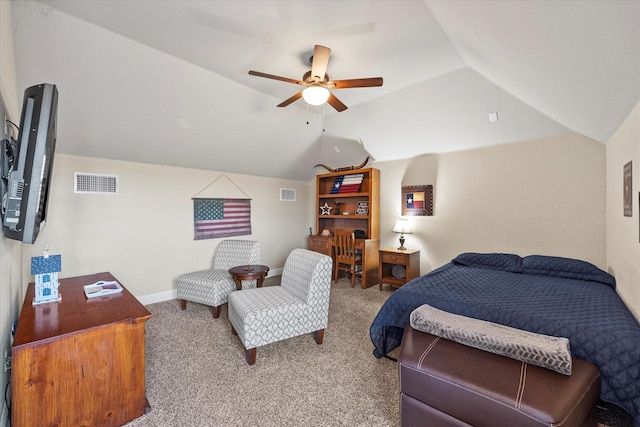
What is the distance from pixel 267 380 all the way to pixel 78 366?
1199 millimetres

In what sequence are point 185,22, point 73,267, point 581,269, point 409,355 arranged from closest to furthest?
point 409,355, point 185,22, point 581,269, point 73,267

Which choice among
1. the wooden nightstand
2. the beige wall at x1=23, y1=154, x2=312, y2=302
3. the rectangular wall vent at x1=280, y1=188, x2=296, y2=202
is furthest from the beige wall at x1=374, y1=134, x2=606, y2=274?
the beige wall at x1=23, y1=154, x2=312, y2=302

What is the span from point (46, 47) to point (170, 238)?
2.51 metres

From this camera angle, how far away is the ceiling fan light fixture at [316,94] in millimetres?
2443

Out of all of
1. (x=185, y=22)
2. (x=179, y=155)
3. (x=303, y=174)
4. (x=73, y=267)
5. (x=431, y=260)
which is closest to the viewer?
(x=185, y=22)

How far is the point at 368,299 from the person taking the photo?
3982 millimetres

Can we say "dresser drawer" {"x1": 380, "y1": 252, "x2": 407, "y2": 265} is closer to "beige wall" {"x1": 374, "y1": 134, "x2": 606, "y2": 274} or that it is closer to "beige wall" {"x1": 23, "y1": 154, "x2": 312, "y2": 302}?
"beige wall" {"x1": 374, "y1": 134, "x2": 606, "y2": 274}

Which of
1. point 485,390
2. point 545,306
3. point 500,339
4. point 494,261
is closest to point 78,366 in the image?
point 485,390

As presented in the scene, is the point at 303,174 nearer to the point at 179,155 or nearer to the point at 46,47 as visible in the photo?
the point at 179,155

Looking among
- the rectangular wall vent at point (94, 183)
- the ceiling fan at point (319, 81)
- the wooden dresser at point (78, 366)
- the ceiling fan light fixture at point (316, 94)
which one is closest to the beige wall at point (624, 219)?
the ceiling fan at point (319, 81)

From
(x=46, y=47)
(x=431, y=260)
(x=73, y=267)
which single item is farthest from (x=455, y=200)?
(x=73, y=267)

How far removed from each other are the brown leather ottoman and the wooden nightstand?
2547 mm

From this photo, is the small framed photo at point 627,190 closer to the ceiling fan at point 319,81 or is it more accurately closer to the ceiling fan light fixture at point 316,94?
the ceiling fan at point 319,81

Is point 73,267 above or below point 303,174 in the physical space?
below
